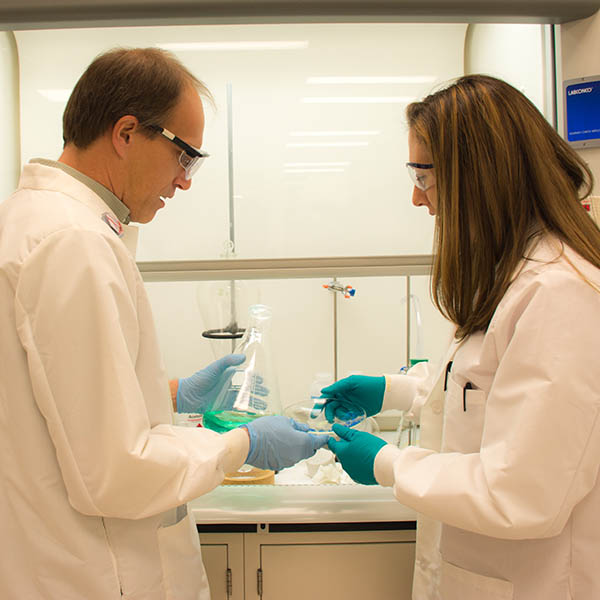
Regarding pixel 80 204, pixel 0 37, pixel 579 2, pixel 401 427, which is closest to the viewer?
pixel 80 204

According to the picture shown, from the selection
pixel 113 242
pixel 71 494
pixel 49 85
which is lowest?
pixel 71 494

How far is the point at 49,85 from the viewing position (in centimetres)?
218

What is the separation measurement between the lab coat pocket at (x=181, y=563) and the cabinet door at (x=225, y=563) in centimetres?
18

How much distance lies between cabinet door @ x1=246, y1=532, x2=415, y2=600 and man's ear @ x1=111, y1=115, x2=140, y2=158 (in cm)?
94

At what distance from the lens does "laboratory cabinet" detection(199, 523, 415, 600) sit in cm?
125

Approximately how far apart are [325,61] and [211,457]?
181cm

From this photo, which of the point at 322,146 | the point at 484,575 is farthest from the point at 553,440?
the point at 322,146

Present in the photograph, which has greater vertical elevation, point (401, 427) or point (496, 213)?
point (496, 213)

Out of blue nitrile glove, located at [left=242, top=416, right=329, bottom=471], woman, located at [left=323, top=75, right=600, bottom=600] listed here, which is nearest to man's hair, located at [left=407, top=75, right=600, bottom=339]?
woman, located at [left=323, top=75, right=600, bottom=600]

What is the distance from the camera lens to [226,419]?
140 cm

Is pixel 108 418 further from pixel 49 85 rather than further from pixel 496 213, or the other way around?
pixel 49 85

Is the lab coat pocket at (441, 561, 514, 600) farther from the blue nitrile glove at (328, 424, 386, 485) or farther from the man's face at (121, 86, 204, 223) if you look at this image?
the man's face at (121, 86, 204, 223)

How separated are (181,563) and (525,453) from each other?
2.18 ft

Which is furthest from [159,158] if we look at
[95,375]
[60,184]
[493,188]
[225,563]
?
[225,563]
